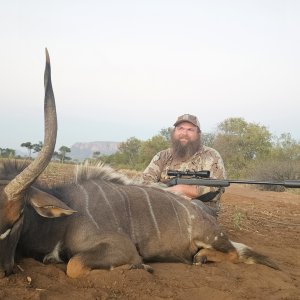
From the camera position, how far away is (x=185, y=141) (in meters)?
6.02

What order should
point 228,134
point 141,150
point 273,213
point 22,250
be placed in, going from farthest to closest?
point 141,150 < point 228,134 < point 273,213 < point 22,250

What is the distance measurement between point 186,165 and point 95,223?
8.26ft

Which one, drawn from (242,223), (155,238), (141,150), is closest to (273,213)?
(242,223)

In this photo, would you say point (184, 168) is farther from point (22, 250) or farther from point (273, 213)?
point (273, 213)

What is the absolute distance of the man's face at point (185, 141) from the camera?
5.99m

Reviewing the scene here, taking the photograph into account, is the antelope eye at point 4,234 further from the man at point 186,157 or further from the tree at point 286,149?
the tree at point 286,149

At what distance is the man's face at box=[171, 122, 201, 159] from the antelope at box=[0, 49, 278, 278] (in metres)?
1.46

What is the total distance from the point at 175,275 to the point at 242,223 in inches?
152

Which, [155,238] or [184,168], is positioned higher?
[184,168]

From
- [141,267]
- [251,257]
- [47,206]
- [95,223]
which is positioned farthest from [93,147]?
[47,206]

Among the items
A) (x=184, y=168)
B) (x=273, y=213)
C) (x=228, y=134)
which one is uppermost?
(x=228, y=134)

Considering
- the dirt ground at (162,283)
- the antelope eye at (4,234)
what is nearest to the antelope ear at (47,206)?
→ the antelope eye at (4,234)

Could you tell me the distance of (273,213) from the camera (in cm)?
924

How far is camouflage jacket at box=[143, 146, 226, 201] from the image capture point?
5773 mm
